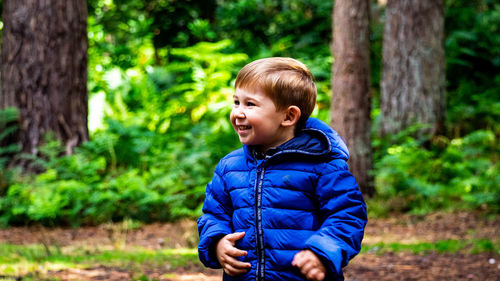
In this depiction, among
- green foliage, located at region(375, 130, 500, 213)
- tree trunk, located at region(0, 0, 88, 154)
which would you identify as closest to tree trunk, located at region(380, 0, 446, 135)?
green foliage, located at region(375, 130, 500, 213)

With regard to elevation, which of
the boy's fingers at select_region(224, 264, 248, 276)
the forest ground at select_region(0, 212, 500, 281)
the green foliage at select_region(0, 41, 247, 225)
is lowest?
the forest ground at select_region(0, 212, 500, 281)

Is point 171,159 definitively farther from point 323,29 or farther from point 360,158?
point 323,29

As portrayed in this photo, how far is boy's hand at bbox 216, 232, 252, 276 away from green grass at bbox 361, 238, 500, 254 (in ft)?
11.5

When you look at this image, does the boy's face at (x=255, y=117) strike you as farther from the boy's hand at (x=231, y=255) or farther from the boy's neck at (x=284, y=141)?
the boy's hand at (x=231, y=255)

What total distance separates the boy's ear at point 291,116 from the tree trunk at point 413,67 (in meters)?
7.53

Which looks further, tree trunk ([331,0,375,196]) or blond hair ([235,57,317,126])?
tree trunk ([331,0,375,196])

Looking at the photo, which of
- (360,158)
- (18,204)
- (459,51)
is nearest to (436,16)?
(360,158)

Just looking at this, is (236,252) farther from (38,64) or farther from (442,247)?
(38,64)

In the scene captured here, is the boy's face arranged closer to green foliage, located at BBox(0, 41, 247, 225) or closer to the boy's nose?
the boy's nose

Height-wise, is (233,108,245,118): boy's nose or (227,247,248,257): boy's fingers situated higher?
(233,108,245,118): boy's nose

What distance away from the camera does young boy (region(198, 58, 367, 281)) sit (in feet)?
7.41

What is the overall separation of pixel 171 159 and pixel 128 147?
807 millimetres

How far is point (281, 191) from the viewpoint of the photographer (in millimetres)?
2322

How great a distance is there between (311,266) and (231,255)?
0.37m
